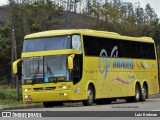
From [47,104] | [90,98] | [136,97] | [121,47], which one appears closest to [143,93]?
[136,97]

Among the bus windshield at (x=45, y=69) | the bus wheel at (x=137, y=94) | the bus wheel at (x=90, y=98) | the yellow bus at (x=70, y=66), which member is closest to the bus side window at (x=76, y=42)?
the yellow bus at (x=70, y=66)

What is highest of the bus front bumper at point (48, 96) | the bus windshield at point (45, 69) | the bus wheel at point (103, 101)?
the bus windshield at point (45, 69)

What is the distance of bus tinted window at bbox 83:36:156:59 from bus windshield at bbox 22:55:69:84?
1724 millimetres

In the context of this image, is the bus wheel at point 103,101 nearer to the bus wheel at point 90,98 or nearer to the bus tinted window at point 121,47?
the bus tinted window at point 121,47

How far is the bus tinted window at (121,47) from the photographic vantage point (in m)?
26.3

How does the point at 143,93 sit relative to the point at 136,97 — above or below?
above

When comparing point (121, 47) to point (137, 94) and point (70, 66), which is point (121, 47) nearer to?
point (137, 94)

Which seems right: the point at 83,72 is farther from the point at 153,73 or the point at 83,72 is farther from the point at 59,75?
the point at 153,73

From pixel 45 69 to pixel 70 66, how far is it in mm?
1464

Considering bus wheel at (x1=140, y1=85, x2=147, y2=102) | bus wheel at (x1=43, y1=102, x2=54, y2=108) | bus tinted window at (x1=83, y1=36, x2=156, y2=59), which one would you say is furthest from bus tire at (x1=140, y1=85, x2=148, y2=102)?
bus wheel at (x1=43, y1=102, x2=54, y2=108)

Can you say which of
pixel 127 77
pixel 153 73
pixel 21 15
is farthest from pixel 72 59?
pixel 21 15

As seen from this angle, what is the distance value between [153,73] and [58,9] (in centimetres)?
2439

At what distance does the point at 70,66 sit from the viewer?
24156 mm

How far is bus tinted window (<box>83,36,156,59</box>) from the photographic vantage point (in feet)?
86.4
